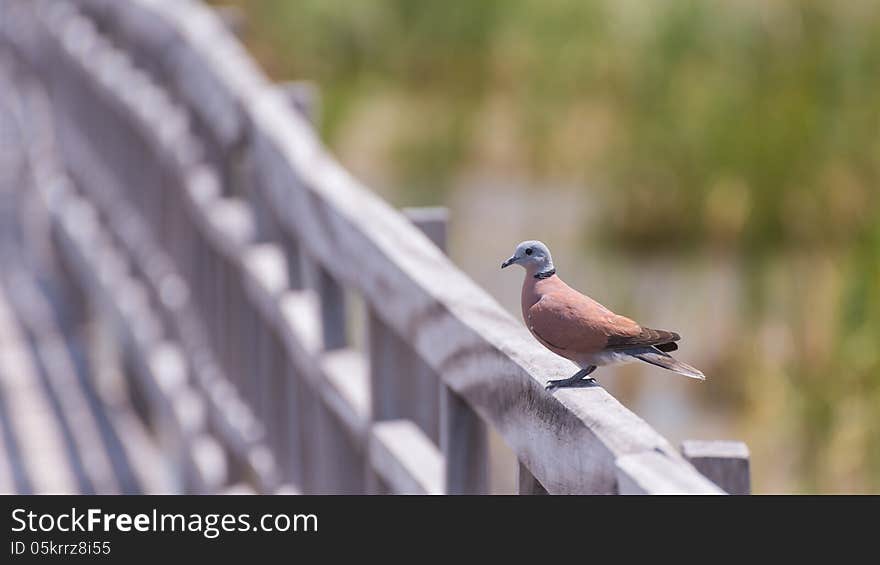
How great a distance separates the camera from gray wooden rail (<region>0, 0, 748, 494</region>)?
1.44 m

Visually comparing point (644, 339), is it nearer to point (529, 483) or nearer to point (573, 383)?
point (573, 383)

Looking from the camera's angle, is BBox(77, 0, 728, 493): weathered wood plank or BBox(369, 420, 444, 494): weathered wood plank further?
BBox(369, 420, 444, 494): weathered wood plank

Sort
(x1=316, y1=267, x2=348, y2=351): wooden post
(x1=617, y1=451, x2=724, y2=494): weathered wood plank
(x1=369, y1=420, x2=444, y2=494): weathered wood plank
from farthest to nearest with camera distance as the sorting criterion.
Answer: (x1=316, y1=267, x2=348, y2=351): wooden post
(x1=369, y1=420, x2=444, y2=494): weathered wood plank
(x1=617, y1=451, x2=724, y2=494): weathered wood plank

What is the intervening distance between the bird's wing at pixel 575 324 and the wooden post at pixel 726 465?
18 centimetres

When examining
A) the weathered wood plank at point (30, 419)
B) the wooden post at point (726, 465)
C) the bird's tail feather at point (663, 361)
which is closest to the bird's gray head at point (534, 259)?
the bird's tail feather at point (663, 361)

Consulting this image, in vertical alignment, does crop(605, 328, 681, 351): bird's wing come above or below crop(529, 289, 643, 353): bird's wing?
below

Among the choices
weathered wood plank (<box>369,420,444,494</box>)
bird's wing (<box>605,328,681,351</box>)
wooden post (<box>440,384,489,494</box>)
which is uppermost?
weathered wood plank (<box>369,420,444,494</box>)

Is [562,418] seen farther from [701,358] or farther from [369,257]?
[701,358]

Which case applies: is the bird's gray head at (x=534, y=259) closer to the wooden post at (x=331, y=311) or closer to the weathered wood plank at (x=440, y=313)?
the weathered wood plank at (x=440, y=313)

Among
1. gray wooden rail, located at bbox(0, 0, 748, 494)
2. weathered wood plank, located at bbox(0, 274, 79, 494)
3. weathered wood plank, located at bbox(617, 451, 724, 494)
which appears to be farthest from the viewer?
weathered wood plank, located at bbox(0, 274, 79, 494)

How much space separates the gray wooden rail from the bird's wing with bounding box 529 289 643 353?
0.09 m

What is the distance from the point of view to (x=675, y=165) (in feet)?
15.6

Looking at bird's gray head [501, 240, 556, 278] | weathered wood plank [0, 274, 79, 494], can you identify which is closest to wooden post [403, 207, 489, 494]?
bird's gray head [501, 240, 556, 278]

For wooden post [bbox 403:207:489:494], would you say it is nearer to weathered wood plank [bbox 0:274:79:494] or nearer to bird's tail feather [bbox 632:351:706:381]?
bird's tail feather [bbox 632:351:706:381]
